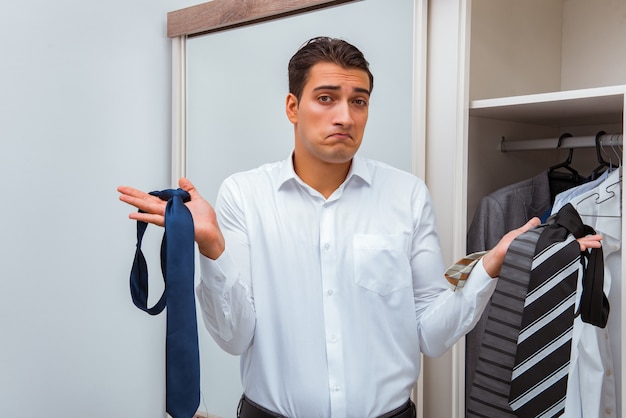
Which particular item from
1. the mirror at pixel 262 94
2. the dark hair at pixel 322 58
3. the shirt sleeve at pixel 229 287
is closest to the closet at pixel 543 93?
the mirror at pixel 262 94

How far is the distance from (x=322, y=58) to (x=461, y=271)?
56 cm

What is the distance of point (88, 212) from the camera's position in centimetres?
211

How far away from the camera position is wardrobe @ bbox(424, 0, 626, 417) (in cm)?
158

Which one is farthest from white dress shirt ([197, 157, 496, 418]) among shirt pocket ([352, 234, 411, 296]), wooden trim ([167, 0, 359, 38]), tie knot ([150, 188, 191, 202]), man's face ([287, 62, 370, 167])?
wooden trim ([167, 0, 359, 38])

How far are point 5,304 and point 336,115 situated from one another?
1.26 m

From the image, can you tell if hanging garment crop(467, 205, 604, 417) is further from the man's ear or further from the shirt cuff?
the man's ear

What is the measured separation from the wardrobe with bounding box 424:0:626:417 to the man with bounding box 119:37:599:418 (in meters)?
0.21

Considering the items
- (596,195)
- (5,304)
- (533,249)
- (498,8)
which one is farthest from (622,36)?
(5,304)

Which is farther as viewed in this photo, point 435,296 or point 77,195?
point 77,195

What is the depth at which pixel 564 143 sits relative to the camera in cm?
160

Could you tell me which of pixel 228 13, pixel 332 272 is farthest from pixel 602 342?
pixel 228 13

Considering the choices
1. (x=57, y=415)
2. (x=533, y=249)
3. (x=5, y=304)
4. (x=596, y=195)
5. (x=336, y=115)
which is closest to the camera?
(x=533, y=249)

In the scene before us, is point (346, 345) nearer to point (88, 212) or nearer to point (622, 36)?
point (88, 212)

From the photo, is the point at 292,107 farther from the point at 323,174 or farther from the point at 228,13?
the point at 228,13
